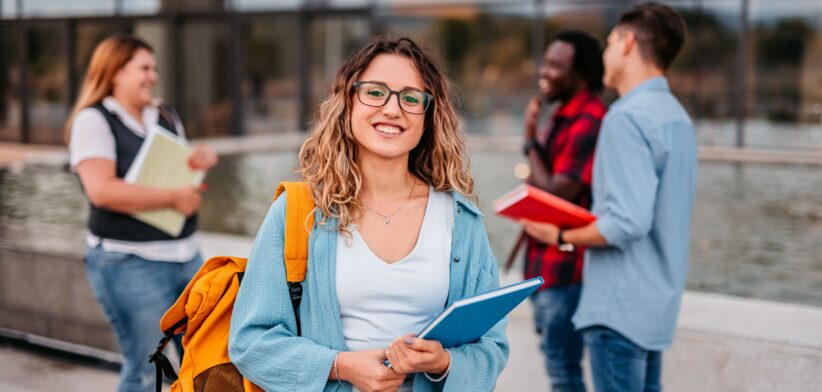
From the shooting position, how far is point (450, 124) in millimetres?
2320

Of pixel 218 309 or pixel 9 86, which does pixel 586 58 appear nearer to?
pixel 218 309

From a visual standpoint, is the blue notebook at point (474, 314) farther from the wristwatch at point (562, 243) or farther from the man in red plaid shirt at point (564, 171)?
the man in red plaid shirt at point (564, 171)

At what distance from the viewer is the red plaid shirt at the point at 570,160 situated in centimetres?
363

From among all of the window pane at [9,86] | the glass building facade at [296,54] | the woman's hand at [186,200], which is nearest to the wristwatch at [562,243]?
the woman's hand at [186,200]

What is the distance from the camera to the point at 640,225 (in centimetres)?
297

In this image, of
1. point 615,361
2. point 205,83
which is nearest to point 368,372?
point 615,361

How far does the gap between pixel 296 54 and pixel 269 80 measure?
91cm

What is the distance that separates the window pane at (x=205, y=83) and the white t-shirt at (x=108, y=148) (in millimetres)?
17497

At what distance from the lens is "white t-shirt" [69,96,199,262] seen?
357cm

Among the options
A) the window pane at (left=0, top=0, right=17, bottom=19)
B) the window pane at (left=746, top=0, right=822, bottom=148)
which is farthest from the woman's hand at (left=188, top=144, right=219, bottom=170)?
the window pane at (left=0, top=0, right=17, bottom=19)

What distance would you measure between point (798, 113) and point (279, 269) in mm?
16335

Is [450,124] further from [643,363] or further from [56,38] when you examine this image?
[56,38]

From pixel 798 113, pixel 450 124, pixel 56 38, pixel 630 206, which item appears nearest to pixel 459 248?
pixel 450 124

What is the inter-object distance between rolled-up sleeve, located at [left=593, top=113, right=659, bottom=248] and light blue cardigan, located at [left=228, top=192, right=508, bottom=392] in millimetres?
994
